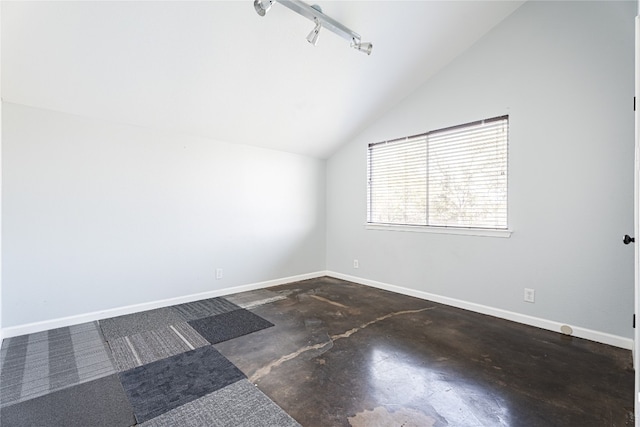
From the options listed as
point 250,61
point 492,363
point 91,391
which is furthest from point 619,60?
point 91,391

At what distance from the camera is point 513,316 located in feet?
9.91

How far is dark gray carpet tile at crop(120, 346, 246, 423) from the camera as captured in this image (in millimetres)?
1748

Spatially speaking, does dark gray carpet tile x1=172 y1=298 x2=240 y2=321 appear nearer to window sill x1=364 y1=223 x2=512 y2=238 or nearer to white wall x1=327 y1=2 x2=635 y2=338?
window sill x1=364 y1=223 x2=512 y2=238

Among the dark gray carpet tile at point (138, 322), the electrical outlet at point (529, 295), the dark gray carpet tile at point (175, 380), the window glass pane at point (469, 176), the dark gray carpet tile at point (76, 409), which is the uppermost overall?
the window glass pane at point (469, 176)

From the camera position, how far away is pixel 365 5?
2.54 meters

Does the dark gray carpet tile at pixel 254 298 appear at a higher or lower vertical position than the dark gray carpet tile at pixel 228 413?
higher

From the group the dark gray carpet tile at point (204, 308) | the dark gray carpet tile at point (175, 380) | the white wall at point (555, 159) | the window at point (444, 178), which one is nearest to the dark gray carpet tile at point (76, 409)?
the dark gray carpet tile at point (175, 380)

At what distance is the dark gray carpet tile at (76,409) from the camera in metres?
1.60

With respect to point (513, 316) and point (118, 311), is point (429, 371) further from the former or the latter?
point (118, 311)

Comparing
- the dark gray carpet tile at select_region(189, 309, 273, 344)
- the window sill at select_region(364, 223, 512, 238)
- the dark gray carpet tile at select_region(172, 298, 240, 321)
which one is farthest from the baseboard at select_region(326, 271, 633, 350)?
the dark gray carpet tile at select_region(172, 298, 240, 321)

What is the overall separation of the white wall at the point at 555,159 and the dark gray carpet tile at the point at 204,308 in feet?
8.11

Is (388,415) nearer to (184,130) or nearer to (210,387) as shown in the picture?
(210,387)

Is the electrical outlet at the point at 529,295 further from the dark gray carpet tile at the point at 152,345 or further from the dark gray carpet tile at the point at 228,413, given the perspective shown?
the dark gray carpet tile at the point at 152,345

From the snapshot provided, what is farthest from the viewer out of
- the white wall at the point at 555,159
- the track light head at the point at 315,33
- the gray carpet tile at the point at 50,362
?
the white wall at the point at 555,159
